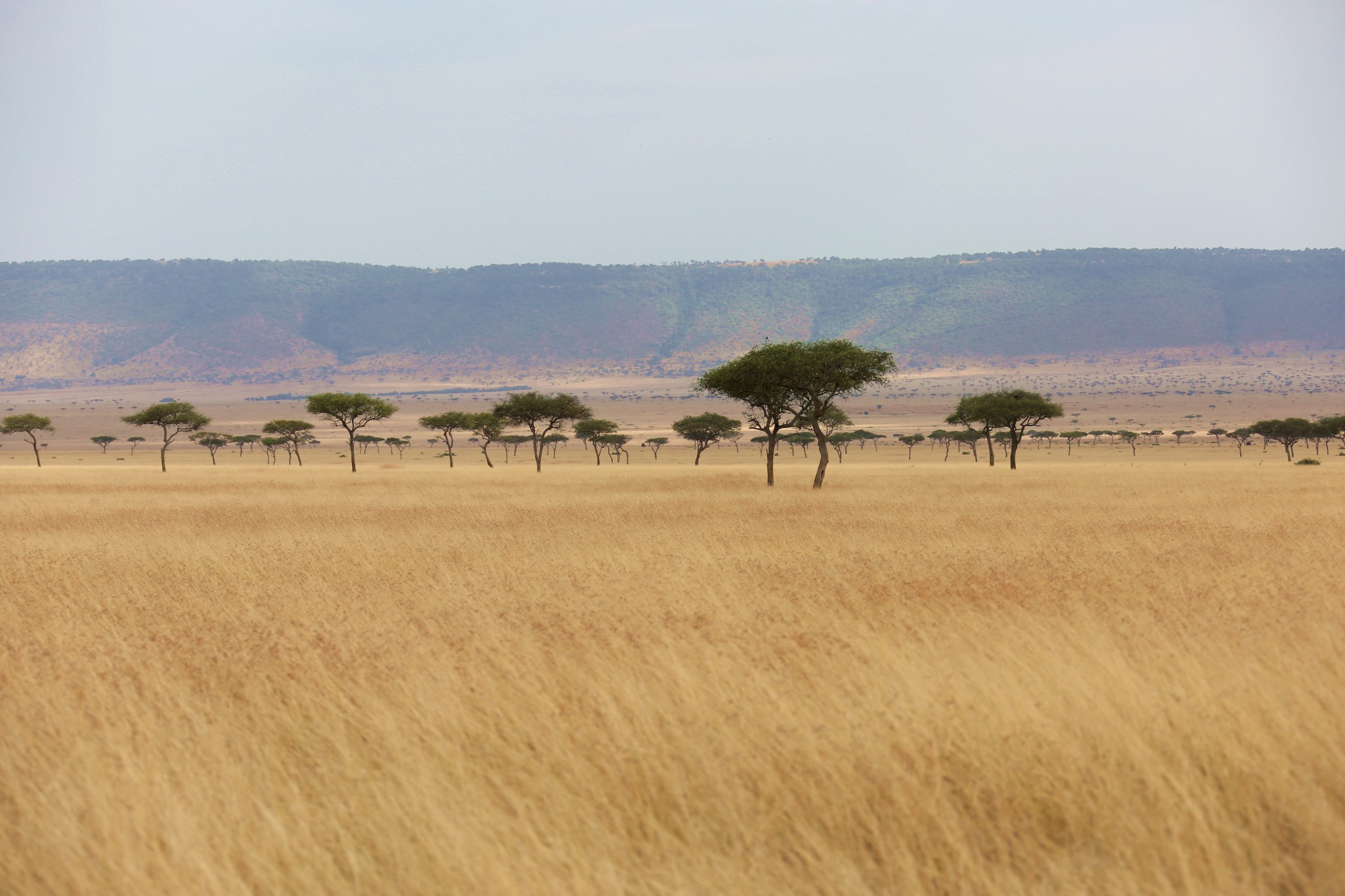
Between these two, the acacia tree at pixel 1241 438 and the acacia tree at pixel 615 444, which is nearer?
the acacia tree at pixel 1241 438

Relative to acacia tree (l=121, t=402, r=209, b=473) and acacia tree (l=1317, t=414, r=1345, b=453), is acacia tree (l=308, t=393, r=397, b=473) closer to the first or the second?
acacia tree (l=121, t=402, r=209, b=473)

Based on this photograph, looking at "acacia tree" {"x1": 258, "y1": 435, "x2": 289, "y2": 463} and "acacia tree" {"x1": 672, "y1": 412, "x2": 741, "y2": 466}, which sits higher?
"acacia tree" {"x1": 672, "y1": 412, "x2": 741, "y2": 466}

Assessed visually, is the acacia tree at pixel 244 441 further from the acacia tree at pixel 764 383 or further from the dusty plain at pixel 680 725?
the dusty plain at pixel 680 725

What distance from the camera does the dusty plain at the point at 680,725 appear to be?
5410 mm

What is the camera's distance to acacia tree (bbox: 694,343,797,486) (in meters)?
44.9

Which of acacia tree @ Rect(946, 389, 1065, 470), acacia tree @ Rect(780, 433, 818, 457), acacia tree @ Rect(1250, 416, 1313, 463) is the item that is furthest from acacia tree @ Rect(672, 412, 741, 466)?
acacia tree @ Rect(1250, 416, 1313, 463)

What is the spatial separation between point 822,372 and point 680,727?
38.4m

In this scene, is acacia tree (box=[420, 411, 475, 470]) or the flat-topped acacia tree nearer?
acacia tree (box=[420, 411, 475, 470])

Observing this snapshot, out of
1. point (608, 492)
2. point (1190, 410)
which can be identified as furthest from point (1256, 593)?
point (1190, 410)

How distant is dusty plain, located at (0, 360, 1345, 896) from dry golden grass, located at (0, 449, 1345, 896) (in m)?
0.03

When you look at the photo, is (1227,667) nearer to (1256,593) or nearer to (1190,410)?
(1256,593)

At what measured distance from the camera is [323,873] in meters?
5.34

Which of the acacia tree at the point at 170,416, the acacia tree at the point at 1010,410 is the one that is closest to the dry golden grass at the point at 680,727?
the acacia tree at the point at 1010,410

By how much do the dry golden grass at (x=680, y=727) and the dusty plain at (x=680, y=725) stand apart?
0.03 meters
